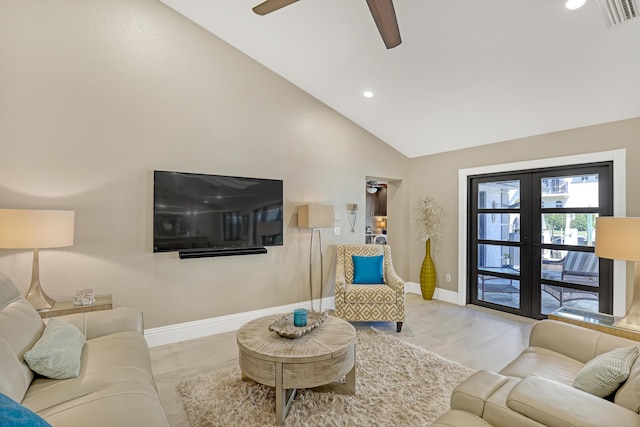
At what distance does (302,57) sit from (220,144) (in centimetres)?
138

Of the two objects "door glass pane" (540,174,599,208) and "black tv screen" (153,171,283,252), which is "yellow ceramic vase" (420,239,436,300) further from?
"black tv screen" (153,171,283,252)

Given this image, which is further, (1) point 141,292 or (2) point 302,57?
(2) point 302,57

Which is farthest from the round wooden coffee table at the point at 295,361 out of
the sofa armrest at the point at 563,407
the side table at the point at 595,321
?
the side table at the point at 595,321

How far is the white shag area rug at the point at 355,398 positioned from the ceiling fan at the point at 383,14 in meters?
2.53

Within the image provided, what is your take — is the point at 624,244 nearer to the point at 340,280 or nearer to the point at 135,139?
the point at 340,280

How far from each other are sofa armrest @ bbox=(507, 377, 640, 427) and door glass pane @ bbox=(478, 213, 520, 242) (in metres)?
3.55

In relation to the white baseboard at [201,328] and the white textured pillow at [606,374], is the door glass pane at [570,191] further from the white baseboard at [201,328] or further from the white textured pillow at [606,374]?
the white baseboard at [201,328]

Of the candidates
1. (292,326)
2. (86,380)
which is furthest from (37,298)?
(292,326)

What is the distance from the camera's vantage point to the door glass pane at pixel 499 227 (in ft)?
14.5

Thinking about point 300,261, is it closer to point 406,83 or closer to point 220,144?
point 220,144

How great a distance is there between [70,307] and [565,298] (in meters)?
5.20


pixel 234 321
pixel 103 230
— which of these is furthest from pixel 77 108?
pixel 234 321

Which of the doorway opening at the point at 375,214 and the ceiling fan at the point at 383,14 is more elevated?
the ceiling fan at the point at 383,14

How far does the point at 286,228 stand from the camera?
4199mm
